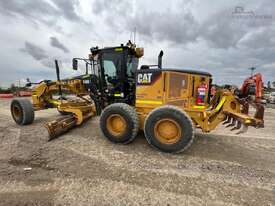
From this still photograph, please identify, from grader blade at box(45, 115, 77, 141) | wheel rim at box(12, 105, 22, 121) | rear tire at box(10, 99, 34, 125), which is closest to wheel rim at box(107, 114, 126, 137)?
grader blade at box(45, 115, 77, 141)

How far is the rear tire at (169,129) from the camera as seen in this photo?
3.64m

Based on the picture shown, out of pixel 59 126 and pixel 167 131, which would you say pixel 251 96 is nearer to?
pixel 167 131

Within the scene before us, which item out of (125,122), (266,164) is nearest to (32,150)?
(125,122)

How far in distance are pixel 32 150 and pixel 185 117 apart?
141 inches

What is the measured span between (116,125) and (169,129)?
1.41 meters

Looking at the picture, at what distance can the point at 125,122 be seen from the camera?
4.17m

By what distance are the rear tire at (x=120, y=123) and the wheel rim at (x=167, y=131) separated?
0.58 meters

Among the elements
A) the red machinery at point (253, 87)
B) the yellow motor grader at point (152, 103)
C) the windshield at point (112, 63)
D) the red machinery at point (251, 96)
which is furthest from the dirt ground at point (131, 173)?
the windshield at point (112, 63)

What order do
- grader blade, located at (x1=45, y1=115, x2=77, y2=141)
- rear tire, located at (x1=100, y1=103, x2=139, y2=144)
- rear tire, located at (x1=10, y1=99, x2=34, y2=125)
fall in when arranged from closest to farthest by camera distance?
rear tire, located at (x1=100, y1=103, x2=139, y2=144), grader blade, located at (x1=45, y1=115, x2=77, y2=141), rear tire, located at (x1=10, y1=99, x2=34, y2=125)

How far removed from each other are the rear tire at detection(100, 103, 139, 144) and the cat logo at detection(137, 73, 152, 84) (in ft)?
2.39

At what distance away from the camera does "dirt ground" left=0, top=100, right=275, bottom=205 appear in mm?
2348

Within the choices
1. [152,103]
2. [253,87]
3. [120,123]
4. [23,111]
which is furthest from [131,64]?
[23,111]

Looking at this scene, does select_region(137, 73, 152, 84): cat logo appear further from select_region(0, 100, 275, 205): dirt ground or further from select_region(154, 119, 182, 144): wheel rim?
select_region(0, 100, 275, 205): dirt ground

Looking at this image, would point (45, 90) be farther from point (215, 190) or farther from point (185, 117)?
point (215, 190)
